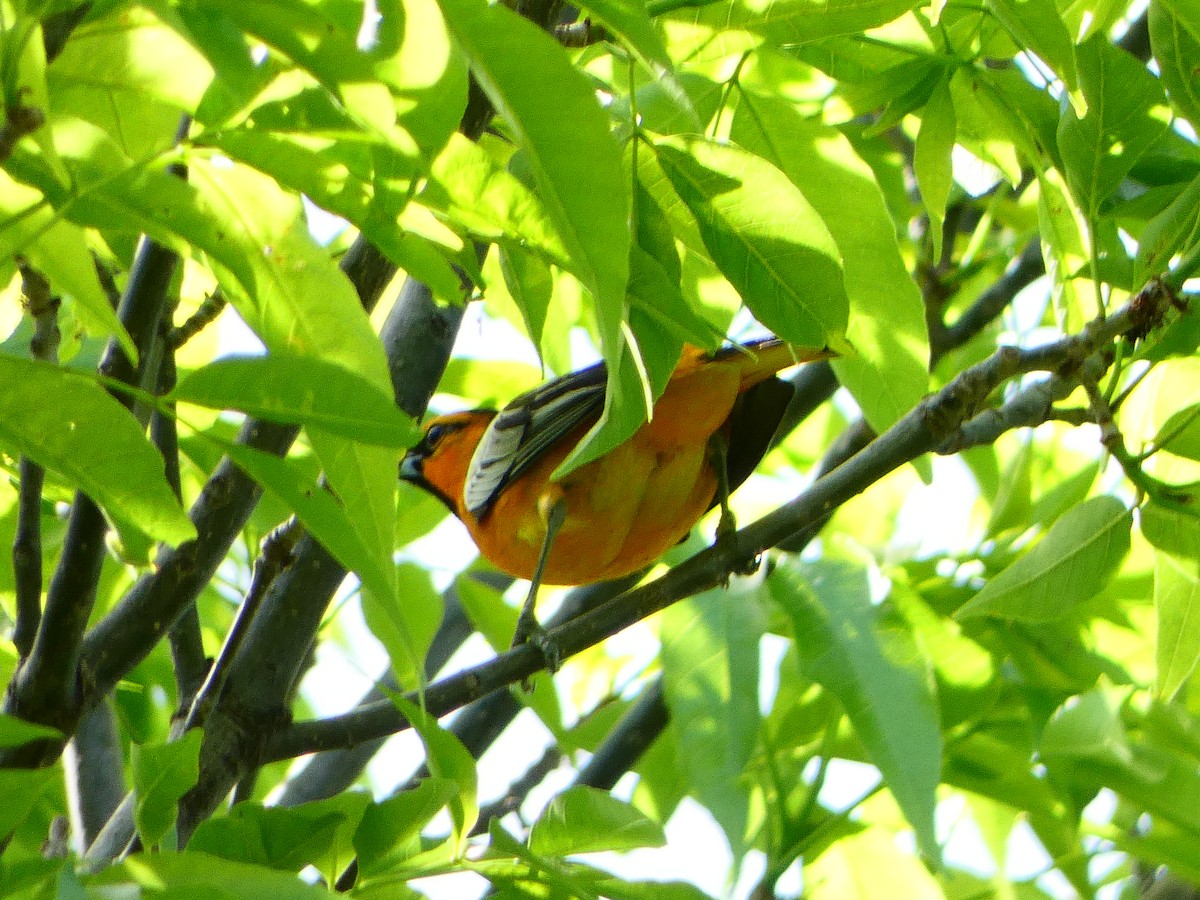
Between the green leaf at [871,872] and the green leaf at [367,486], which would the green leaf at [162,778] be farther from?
the green leaf at [871,872]

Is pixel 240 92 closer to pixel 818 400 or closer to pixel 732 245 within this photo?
pixel 732 245

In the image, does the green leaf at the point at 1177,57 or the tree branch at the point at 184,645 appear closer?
the green leaf at the point at 1177,57

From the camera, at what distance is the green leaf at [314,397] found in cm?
114

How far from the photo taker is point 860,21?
143cm

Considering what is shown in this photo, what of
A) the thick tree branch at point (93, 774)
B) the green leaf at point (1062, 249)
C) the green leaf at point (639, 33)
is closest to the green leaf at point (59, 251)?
the green leaf at point (639, 33)

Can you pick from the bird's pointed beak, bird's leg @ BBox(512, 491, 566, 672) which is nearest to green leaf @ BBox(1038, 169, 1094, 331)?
bird's leg @ BBox(512, 491, 566, 672)

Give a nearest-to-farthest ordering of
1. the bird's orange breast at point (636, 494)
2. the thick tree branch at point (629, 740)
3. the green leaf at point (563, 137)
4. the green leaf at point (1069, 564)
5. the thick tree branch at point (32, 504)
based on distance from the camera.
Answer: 1. the green leaf at point (563, 137)
2. the green leaf at point (1069, 564)
3. the thick tree branch at point (32, 504)
4. the thick tree branch at point (629, 740)
5. the bird's orange breast at point (636, 494)

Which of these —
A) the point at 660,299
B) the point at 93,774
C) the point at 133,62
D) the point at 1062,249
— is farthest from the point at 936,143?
the point at 93,774

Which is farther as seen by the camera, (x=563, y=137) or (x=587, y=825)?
(x=587, y=825)

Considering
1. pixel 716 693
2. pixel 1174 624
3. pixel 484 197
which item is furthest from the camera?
pixel 716 693

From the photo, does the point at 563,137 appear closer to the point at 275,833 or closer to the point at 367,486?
the point at 367,486

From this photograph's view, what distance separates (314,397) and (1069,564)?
0.93 metres

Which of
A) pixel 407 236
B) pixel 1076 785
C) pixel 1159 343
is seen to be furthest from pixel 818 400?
pixel 407 236

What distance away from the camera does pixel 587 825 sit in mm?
1531
